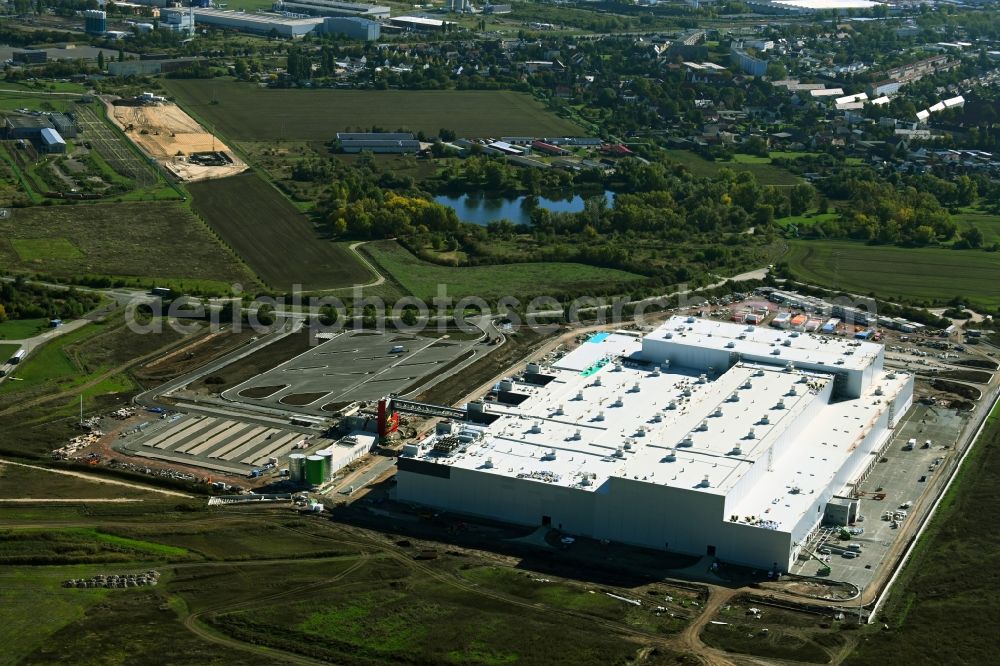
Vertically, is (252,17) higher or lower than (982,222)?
higher

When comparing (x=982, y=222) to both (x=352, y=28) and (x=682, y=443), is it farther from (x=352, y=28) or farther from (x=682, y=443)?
(x=352, y=28)

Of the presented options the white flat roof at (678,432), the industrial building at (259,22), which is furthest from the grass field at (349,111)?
the white flat roof at (678,432)

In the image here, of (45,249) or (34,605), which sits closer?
(34,605)

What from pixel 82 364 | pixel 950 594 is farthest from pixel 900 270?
pixel 82 364

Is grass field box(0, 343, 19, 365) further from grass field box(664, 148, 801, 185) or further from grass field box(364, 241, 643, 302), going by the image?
grass field box(664, 148, 801, 185)

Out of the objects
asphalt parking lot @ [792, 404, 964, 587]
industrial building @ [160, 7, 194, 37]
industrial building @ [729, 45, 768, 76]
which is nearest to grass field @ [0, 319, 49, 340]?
asphalt parking lot @ [792, 404, 964, 587]

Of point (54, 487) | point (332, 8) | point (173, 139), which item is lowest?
point (54, 487)
